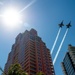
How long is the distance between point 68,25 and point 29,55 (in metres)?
46.2

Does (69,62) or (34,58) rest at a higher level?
(69,62)

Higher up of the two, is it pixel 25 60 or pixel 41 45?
pixel 41 45


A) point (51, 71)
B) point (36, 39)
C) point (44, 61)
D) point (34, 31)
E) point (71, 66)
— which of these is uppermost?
point (34, 31)

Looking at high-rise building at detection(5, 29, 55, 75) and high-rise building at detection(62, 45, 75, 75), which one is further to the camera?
high-rise building at detection(62, 45, 75, 75)

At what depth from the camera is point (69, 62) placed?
160 m

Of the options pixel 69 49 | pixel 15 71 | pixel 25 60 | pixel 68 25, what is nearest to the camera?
pixel 15 71

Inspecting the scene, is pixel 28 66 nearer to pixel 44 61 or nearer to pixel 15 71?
pixel 44 61

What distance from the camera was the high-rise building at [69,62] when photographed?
15264 cm

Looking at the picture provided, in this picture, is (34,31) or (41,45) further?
(34,31)

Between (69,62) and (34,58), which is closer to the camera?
(34,58)

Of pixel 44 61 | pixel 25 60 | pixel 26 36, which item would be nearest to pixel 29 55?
pixel 25 60

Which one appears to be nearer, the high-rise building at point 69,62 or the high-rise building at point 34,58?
the high-rise building at point 34,58

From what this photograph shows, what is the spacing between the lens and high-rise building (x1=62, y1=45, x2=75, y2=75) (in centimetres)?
15264

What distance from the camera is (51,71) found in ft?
354
